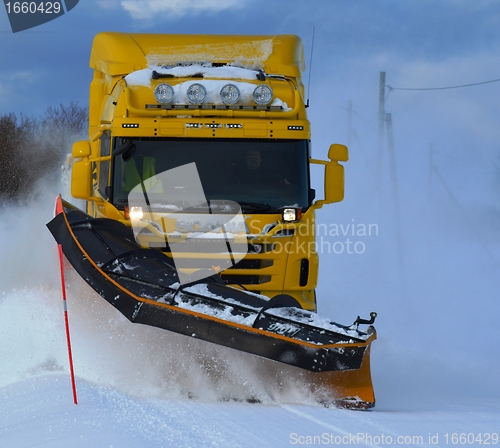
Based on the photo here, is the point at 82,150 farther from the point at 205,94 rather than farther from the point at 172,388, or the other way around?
the point at 172,388

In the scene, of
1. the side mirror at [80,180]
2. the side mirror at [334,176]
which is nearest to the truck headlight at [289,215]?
the side mirror at [334,176]

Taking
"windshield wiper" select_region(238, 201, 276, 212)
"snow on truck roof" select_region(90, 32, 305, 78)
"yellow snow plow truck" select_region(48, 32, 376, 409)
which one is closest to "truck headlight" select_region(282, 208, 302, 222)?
"yellow snow plow truck" select_region(48, 32, 376, 409)

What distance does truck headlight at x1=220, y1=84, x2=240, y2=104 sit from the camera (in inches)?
329

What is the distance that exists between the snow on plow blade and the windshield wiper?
1120 mm

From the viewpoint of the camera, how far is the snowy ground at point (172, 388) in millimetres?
5145

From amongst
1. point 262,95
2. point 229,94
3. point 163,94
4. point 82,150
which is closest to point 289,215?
point 262,95

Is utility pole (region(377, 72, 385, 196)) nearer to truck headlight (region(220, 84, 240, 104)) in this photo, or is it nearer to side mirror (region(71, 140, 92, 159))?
truck headlight (region(220, 84, 240, 104))

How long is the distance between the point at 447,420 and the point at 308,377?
1124mm

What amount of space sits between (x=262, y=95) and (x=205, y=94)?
0.57 meters

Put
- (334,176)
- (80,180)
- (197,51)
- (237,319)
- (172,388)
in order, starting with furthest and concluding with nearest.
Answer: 1. (197,51)
2. (334,176)
3. (80,180)
4. (172,388)
5. (237,319)

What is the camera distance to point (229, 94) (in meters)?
8.36

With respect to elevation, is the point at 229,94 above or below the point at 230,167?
above

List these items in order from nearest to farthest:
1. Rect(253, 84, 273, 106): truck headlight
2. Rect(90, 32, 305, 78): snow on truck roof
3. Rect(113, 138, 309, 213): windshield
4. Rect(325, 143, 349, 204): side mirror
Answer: Rect(113, 138, 309, 213): windshield < Rect(253, 84, 273, 106): truck headlight < Rect(325, 143, 349, 204): side mirror < Rect(90, 32, 305, 78): snow on truck roof

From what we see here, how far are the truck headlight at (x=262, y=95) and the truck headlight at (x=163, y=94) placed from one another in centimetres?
83
